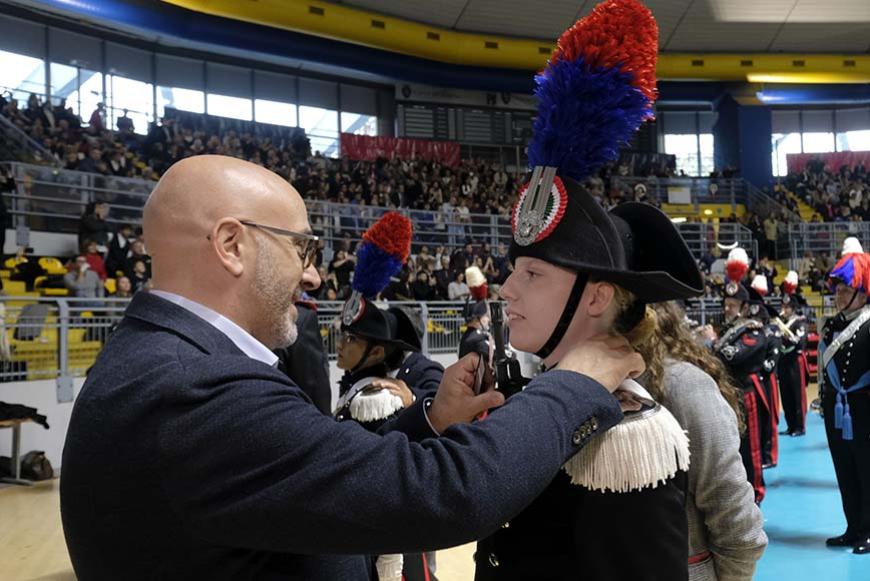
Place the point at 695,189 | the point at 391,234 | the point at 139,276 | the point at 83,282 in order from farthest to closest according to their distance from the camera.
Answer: the point at 695,189 → the point at 139,276 → the point at 83,282 → the point at 391,234

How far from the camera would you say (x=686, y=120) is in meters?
27.6

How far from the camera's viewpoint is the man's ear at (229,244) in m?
1.29

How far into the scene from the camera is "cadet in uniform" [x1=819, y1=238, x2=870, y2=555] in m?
5.25

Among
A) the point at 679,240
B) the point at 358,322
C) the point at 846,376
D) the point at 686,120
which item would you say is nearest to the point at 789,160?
the point at 686,120

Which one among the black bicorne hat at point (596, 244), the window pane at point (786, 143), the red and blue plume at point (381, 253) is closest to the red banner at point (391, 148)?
the window pane at point (786, 143)

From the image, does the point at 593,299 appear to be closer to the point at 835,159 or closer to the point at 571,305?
the point at 571,305

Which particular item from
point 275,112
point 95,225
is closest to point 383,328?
point 95,225

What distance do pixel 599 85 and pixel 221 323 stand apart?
2.54 feet

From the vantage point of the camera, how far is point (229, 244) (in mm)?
1306

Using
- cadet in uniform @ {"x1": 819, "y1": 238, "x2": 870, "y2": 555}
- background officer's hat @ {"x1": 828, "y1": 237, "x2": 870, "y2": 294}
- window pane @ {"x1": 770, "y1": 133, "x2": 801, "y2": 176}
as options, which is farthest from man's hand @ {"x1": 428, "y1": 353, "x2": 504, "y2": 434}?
window pane @ {"x1": 770, "y1": 133, "x2": 801, "y2": 176}

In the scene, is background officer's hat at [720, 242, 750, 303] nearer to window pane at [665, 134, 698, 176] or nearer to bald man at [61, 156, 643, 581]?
bald man at [61, 156, 643, 581]

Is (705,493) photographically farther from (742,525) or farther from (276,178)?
(276,178)

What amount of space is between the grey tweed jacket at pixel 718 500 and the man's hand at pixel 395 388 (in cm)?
167

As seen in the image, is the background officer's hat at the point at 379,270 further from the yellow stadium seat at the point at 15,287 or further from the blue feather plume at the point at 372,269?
the yellow stadium seat at the point at 15,287
